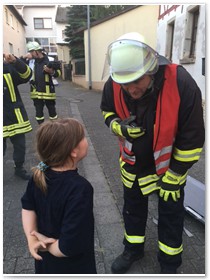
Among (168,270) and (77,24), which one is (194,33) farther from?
(77,24)

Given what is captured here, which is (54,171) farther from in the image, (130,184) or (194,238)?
(194,238)

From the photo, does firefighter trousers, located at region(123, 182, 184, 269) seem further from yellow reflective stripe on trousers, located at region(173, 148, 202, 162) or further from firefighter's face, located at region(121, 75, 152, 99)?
firefighter's face, located at region(121, 75, 152, 99)

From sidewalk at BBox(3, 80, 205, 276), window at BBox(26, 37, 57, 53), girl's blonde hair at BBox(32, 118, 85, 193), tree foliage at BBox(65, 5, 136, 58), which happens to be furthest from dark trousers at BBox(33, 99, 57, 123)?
window at BBox(26, 37, 57, 53)

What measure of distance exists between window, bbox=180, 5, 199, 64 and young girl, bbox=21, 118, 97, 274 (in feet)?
22.4

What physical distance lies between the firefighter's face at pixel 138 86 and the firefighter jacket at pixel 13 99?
7.25ft

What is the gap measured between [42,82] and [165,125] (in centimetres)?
485

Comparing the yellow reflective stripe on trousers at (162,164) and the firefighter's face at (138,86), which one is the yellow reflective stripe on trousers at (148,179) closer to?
the yellow reflective stripe on trousers at (162,164)

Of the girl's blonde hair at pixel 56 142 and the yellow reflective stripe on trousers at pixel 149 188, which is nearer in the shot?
the girl's blonde hair at pixel 56 142

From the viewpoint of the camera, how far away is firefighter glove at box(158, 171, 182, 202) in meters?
1.99

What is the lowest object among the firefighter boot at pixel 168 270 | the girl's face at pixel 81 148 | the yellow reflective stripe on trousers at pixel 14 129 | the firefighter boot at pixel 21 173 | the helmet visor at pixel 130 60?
the firefighter boot at pixel 168 270

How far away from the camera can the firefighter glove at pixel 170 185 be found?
1.99 meters

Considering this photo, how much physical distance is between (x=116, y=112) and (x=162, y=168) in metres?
0.58

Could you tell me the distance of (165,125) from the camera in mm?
1820

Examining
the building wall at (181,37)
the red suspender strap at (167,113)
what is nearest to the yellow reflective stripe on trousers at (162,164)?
the red suspender strap at (167,113)
